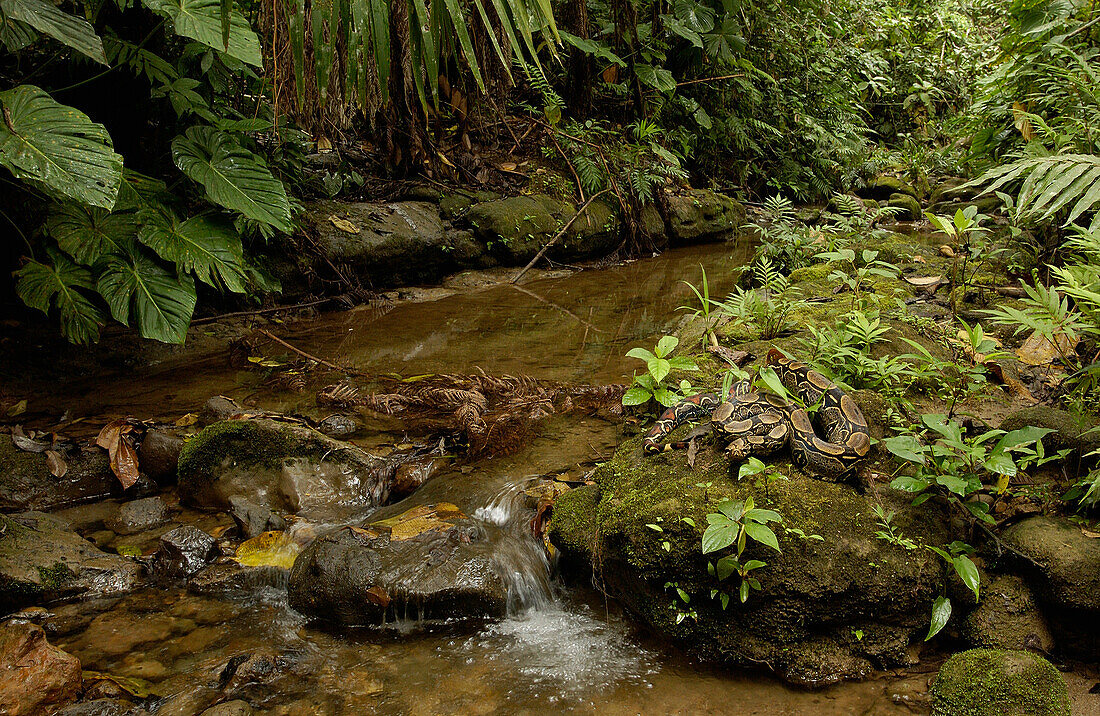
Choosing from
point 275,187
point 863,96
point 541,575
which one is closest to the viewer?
point 541,575

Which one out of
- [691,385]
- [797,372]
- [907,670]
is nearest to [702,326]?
[691,385]

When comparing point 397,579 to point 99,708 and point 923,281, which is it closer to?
point 99,708

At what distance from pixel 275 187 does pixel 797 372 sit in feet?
14.2

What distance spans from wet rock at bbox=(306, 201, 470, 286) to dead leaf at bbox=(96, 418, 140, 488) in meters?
3.59

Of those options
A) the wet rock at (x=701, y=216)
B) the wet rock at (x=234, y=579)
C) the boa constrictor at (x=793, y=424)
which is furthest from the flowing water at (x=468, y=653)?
the wet rock at (x=701, y=216)

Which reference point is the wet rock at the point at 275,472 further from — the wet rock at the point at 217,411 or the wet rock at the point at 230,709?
the wet rock at the point at 230,709

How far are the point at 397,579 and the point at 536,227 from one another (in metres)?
6.90

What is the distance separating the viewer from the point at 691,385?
13.3ft

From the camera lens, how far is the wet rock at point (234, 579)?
3.33m

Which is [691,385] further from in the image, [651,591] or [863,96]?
[863,96]

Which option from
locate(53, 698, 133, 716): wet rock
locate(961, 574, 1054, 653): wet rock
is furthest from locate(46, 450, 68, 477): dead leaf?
locate(961, 574, 1054, 653): wet rock

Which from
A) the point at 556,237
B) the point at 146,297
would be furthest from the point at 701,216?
the point at 146,297

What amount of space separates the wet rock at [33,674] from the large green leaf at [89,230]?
306cm

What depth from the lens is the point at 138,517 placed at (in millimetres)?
3812
